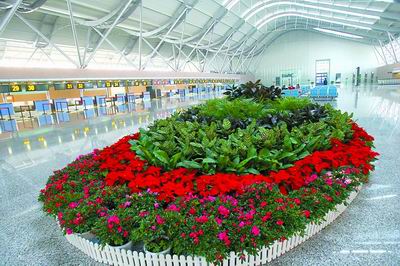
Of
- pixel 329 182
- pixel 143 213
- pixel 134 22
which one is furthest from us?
pixel 134 22

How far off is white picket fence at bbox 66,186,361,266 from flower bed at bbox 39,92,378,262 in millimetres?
83

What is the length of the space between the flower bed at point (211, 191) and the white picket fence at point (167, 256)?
83mm

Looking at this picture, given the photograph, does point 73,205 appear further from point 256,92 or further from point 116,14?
point 116,14

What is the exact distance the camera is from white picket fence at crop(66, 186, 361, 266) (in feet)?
7.38

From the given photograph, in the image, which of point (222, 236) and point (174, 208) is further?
point (174, 208)

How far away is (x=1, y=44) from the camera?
73.7 feet

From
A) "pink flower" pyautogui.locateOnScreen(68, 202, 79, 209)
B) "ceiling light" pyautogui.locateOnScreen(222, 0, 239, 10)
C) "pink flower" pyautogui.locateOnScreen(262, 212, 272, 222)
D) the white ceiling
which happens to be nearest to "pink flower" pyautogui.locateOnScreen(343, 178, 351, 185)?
"pink flower" pyautogui.locateOnScreen(262, 212, 272, 222)

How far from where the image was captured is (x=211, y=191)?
9.45 feet

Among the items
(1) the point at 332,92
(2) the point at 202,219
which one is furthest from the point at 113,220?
(1) the point at 332,92

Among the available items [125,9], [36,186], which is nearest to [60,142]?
[36,186]

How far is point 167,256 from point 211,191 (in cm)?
88

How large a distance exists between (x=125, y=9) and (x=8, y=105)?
10.9 m

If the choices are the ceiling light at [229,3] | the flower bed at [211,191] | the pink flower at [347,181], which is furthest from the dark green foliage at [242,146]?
the ceiling light at [229,3]

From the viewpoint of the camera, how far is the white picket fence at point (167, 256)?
2.25 metres
